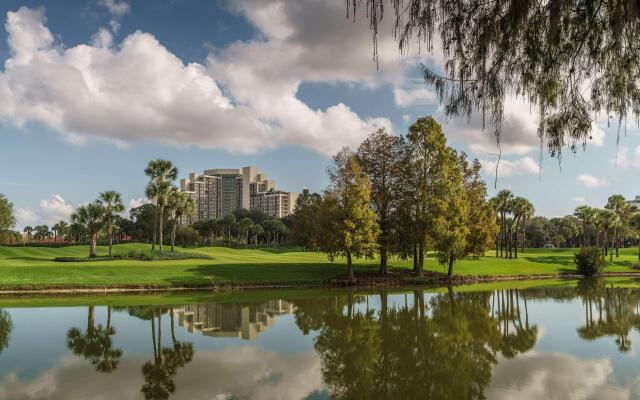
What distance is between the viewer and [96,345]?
1634cm

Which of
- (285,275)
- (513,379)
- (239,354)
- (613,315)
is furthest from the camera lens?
(285,275)

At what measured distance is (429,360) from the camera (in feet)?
44.3

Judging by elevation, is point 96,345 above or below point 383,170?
below

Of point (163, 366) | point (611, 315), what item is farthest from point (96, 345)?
point (611, 315)

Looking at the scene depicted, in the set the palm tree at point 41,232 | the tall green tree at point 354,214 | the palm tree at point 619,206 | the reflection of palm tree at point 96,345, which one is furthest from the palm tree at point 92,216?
the palm tree at point 41,232

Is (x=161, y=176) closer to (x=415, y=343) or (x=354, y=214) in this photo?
(x=354, y=214)

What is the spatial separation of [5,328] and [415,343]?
53.5 feet

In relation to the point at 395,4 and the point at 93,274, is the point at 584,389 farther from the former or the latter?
the point at 93,274

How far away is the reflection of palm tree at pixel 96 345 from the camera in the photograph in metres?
13.8

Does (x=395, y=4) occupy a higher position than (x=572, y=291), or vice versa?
(x=395, y=4)

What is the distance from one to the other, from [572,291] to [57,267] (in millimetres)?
40997

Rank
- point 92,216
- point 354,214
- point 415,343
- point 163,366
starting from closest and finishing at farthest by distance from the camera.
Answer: point 163,366, point 415,343, point 354,214, point 92,216

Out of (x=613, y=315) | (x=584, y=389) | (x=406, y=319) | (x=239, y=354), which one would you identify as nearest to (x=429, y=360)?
(x=584, y=389)

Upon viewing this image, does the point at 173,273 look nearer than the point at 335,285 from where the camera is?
No
